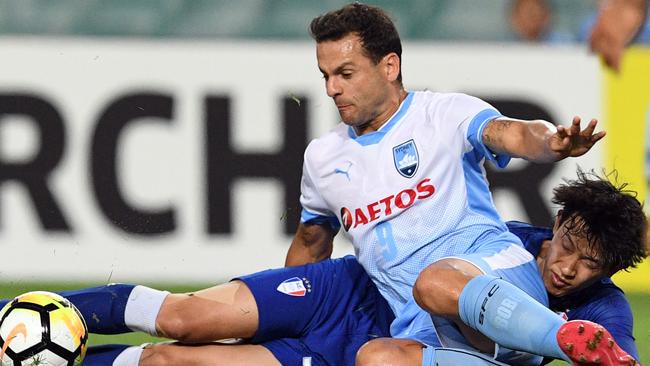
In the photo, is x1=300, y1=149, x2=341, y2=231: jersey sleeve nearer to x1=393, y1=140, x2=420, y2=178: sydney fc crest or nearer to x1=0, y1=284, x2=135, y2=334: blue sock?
x1=393, y1=140, x2=420, y2=178: sydney fc crest

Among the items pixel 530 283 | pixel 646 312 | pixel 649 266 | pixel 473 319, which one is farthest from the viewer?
pixel 649 266

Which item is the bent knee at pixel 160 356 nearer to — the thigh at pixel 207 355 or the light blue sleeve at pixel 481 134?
the thigh at pixel 207 355

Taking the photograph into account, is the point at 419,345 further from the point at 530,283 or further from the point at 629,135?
the point at 629,135

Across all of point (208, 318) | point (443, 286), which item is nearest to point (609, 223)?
point (443, 286)

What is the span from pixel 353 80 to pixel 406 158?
36 centimetres

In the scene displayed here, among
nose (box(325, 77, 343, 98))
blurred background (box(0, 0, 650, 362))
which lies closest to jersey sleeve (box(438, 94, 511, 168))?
nose (box(325, 77, 343, 98))

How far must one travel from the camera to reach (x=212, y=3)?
8289 mm

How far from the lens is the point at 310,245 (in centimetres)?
539

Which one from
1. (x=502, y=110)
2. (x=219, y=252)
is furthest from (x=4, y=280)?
(x=502, y=110)

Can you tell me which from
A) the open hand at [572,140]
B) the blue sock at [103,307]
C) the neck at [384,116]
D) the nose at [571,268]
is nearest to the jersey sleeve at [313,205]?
the neck at [384,116]

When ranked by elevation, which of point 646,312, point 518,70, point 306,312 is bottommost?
point 646,312

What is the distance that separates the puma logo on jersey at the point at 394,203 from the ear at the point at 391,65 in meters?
0.47

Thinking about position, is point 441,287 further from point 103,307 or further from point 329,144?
point 103,307

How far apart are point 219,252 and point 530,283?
3473mm
